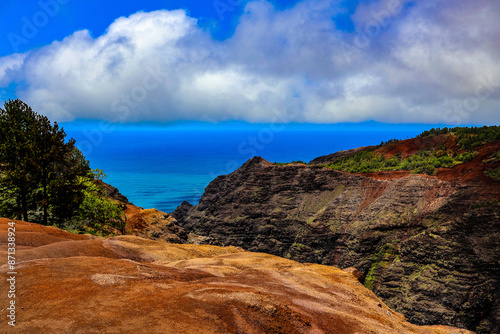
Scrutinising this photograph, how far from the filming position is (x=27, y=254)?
12812mm

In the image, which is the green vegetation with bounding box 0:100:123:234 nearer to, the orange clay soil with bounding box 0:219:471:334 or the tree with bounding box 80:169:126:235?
the tree with bounding box 80:169:126:235

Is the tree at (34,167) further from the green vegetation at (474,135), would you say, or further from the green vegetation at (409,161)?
the green vegetation at (474,135)

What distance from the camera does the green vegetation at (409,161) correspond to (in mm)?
46781

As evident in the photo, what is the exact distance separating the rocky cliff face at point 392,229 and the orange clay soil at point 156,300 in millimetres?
17494

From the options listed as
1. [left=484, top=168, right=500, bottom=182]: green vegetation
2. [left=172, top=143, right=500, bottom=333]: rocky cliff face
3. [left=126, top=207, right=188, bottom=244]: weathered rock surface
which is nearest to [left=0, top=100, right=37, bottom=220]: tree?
[left=126, top=207, right=188, bottom=244]: weathered rock surface

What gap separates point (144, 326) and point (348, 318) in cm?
931

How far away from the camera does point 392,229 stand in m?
39.1

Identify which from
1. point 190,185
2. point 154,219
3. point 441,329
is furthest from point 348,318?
point 190,185

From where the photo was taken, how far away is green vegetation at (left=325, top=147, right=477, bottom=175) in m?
46.8

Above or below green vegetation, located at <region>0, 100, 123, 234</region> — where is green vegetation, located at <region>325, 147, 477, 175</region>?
above

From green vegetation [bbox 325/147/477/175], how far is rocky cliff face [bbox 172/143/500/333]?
2.83 m

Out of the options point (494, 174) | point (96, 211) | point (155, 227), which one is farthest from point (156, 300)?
point (494, 174)

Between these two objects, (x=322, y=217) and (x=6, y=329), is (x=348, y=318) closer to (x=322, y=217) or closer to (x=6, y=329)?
(x=6, y=329)

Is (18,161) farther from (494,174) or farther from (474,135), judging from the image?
(474,135)
